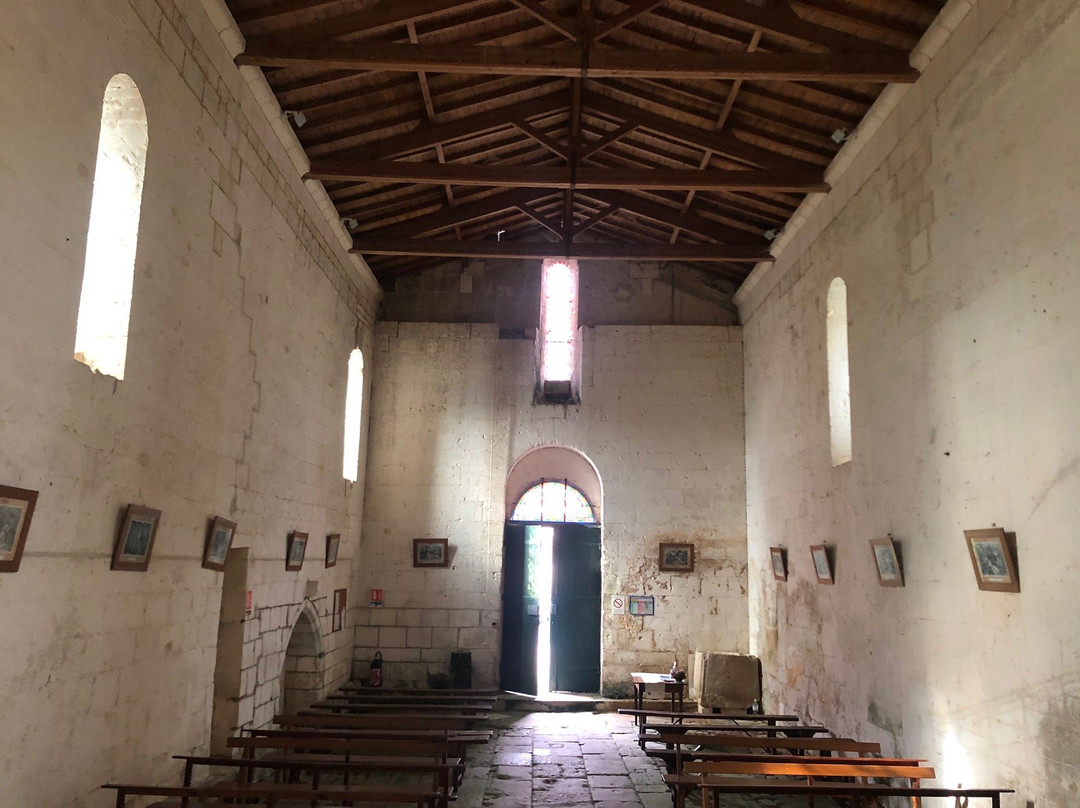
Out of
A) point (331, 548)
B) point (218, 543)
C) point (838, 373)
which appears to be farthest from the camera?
point (331, 548)

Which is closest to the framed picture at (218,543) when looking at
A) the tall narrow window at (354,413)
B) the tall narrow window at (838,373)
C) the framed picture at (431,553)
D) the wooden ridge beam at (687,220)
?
the tall narrow window at (354,413)

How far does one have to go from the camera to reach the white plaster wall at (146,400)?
4.24 metres

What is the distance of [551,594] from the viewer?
41.0 feet

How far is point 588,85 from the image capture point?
9250 millimetres

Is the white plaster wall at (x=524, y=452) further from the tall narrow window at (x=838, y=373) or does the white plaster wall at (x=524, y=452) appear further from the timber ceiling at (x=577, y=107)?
the tall narrow window at (x=838, y=373)

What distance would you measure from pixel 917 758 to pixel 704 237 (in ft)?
23.7

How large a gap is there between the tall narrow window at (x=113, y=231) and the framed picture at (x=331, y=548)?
5.40 meters

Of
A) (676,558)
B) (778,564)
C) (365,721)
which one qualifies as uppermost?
(676,558)

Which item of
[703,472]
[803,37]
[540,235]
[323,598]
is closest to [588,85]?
[803,37]

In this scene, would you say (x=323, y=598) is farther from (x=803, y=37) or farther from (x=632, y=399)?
(x=803, y=37)

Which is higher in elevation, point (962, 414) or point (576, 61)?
point (576, 61)

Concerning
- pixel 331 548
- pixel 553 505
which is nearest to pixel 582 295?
pixel 553 505

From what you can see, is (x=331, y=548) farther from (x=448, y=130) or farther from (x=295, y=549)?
(x=448, y=130)

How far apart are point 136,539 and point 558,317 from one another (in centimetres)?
842
